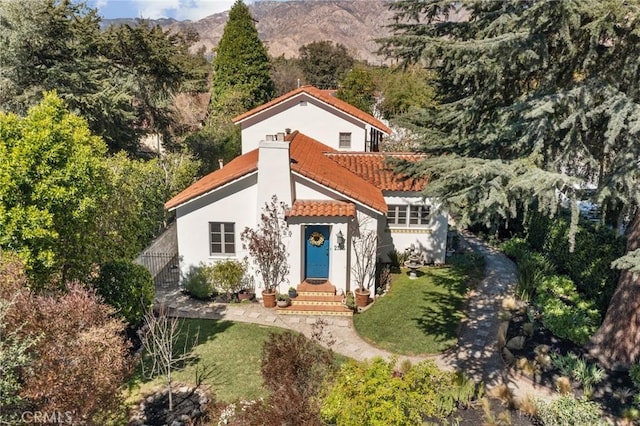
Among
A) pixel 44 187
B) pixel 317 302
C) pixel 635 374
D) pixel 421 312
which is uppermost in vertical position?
pixel 44 187

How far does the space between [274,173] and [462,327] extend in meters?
9.26

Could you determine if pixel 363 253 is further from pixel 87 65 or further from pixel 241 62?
pixel 241 62

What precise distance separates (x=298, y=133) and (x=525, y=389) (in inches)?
778

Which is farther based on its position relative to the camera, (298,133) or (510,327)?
(298,133)

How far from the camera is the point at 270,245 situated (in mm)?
17531

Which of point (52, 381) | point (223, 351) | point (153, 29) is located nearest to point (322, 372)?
point (223, 351)

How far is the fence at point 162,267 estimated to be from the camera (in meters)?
18.8

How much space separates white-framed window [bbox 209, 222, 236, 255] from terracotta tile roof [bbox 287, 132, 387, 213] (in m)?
3.72

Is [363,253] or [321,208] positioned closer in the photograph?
[321,208]

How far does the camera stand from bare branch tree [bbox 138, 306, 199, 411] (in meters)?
11.4

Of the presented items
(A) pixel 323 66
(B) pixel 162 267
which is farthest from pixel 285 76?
(B) pixel 162 267

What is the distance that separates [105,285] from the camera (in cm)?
1371

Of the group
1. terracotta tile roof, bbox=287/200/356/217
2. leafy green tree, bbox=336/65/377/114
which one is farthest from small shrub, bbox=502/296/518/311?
leafy green tree, bbox=336/65/377/114

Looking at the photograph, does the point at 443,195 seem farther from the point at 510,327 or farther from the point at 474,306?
the point at 474,306
